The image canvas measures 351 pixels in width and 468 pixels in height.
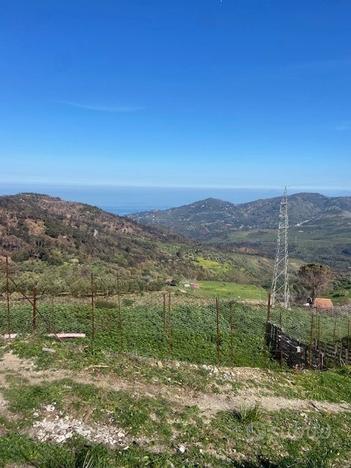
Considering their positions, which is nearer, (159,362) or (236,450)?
(236,450)

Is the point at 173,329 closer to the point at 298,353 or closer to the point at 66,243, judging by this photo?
the point at 298,353

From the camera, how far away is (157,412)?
915 centimetres

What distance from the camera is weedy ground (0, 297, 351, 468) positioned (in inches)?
302

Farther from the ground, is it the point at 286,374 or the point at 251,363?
the point at 286,374

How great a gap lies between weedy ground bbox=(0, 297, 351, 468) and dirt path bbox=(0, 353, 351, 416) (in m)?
0.03

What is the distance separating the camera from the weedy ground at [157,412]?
25.1 ft

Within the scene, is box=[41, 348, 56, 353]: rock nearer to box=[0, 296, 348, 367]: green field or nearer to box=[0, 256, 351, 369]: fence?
box=[0, 256, 351, 369]: fence

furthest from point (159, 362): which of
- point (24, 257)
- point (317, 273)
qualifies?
point (317, 273)

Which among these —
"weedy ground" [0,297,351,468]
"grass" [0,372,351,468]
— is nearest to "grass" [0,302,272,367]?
"weedy ground" [0,297,351,468]

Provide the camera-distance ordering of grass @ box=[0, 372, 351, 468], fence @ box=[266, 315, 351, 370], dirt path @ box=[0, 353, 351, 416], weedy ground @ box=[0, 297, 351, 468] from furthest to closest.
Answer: fence @ box=[266, 315, 351, 370] < dirt path @ box=[0, 353, 351, 416] < weedy ground @ box=[0, 297, 351, 468] < grass @ box=[0, 372, 351, 468]

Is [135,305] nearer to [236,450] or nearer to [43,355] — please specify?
[43,355]

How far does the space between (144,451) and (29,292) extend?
26.1 m

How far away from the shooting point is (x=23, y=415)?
8383 millimetres

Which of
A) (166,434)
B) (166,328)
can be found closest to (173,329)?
(166,328)
